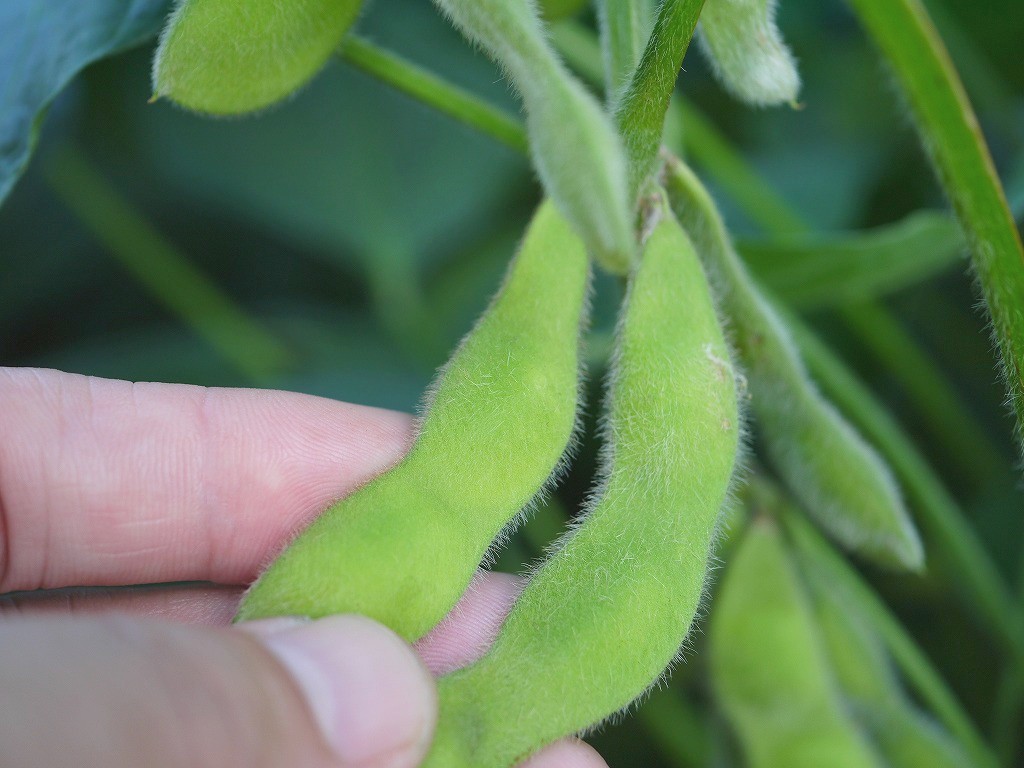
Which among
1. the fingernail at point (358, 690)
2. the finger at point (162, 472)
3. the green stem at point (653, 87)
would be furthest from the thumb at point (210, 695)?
the green stem at point (653, 87)

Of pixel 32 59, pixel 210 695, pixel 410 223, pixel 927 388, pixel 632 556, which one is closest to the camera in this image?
pixel 210 695

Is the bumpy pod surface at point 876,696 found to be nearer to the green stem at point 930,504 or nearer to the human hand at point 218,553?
the green stem at point 930,504

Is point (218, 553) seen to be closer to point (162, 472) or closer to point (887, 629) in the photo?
point (162, 472)

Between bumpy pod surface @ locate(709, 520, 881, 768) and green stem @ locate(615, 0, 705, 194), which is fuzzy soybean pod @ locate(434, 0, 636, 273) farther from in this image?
bumpy pod surface @ locate(709, 520, 881, 768)

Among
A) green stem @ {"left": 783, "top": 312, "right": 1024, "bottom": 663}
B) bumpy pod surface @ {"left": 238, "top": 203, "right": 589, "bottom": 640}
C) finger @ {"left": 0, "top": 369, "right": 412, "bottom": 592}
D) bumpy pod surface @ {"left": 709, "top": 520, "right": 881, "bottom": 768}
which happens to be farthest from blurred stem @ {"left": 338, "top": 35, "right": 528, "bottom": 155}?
bumpy pod surface @ {"left": 709, "top": 520, "right": 881, "bottom": 768}

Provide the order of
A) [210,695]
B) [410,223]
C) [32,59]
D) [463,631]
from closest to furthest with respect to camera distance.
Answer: [210,695] < [463,631] < [32,59] < [410,223]

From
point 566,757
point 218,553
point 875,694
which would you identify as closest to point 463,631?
point 566,757

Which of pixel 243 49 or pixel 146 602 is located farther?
pixel 146 602
